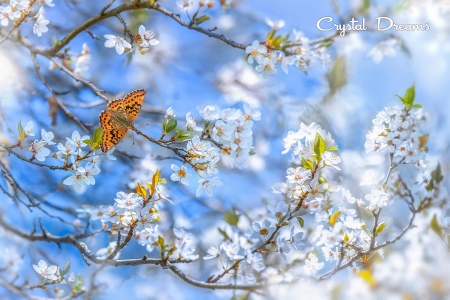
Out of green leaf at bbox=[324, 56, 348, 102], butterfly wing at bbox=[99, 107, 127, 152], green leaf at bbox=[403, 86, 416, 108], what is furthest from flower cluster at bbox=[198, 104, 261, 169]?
green leaf at bbox=[324, 56, 348, 102]

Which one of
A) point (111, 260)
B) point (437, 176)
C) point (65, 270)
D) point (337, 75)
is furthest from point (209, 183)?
point (337, 75)

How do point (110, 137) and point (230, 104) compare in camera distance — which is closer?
point (110, 137)

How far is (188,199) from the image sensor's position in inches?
41.3

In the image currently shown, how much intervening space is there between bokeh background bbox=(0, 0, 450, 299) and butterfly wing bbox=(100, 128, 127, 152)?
0.74ft

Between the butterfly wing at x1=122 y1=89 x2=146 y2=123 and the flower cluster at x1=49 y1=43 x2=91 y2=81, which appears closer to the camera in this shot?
the butterfly wing at x1=122 y1=89 x2=146 y2=123

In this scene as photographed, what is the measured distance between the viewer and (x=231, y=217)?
0.97 m

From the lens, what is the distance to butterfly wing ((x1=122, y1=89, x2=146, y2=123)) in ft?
2.26

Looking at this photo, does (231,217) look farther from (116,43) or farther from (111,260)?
(116,43)

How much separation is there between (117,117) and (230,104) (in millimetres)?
509

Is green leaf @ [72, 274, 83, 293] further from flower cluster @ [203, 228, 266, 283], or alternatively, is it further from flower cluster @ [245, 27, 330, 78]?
flower cluster @ [245, 27, 330, 78]

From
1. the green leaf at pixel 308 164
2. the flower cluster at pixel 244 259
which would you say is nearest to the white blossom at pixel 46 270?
the flower cluster at pixel 244 259

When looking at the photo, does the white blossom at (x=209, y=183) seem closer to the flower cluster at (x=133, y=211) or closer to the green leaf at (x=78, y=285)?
the flower cluster at (x=133, y=211)

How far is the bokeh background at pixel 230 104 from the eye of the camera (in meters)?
0.89

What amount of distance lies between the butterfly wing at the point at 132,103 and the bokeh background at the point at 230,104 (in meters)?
0.21
